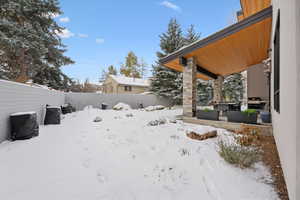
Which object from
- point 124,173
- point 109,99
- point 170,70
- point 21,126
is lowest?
point 124,173

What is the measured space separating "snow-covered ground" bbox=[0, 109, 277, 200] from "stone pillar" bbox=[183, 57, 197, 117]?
248 cm

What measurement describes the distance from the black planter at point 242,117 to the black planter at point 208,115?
47 centimetres

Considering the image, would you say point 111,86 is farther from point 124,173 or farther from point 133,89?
point 124,173

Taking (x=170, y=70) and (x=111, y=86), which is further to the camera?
(x=111, y=86)

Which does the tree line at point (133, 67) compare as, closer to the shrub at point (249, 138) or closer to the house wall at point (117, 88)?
the house wall at point (117, 88)

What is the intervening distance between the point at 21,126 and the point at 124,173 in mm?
3045

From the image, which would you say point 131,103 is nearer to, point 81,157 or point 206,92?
point 206,92

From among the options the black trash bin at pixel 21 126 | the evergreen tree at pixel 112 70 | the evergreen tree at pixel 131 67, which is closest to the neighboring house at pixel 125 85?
the evergreen tree at pixel 131 67

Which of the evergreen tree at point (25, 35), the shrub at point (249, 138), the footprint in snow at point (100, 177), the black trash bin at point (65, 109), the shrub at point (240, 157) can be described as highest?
the evergreen tree at point (25, 35)

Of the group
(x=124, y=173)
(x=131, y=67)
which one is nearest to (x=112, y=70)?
(x=131, y=67)

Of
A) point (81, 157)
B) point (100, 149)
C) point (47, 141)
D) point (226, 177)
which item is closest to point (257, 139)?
point (226, 177)

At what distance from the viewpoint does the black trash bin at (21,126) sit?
371 cm

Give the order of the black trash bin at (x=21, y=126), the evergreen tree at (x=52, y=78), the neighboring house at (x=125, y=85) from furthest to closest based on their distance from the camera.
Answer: the neighboring house at (x=125, y=85), the evergreen tree at (x=52, y=78), the black trash bin at (x=21, y=126)

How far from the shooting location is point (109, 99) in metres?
14.4
